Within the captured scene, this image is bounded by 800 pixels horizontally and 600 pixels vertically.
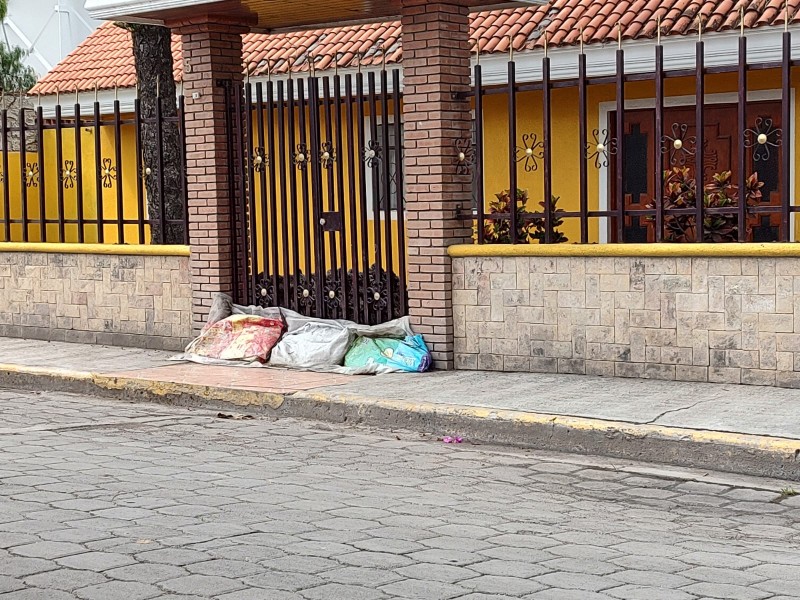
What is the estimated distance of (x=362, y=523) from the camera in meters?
6.08

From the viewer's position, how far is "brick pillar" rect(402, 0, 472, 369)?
1063 cm

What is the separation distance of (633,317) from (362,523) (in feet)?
14.0

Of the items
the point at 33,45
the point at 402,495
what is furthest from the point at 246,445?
the point at 33,45

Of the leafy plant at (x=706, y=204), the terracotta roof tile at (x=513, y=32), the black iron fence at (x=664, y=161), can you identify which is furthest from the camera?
the terracotta roof tile at (x=513, y=32)

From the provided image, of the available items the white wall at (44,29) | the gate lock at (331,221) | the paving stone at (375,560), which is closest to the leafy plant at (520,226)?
the gate lock at (331,221)

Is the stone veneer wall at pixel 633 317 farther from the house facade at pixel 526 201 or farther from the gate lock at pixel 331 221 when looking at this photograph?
the gate lock at pixel 331 221

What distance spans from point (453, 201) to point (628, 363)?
205cm

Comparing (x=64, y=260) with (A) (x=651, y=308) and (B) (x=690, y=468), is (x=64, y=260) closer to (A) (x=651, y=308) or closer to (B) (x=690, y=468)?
(A) (x=651, y=308)

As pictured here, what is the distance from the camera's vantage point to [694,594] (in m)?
4.92

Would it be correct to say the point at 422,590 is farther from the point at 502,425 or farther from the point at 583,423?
the point at 502,425

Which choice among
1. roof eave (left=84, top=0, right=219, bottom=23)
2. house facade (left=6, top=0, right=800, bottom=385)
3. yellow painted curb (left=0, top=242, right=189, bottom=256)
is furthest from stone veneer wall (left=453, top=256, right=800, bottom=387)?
roof eave (left=84, top=0, right=219, bottom=23)

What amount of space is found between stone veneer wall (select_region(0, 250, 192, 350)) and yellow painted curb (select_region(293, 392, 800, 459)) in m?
3.21

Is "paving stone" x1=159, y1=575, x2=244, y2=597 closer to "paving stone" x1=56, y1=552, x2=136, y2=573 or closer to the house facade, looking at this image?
"paving stone" x1=56, y1=552, x2=136, y2=573

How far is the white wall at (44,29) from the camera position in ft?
88.2
